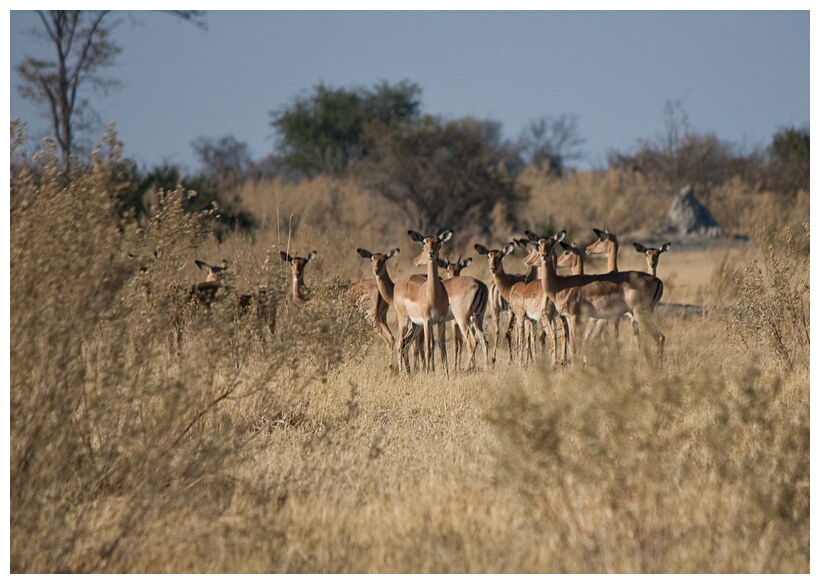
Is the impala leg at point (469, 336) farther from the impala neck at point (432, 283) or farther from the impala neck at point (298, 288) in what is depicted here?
the impala neck at point (298, 288)

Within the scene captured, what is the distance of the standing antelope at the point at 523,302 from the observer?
10625mm

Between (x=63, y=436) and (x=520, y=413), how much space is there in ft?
5.92

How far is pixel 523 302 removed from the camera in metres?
10.9

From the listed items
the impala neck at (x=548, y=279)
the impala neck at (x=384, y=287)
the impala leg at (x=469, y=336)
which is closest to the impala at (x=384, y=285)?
the impala neck at (x=384, y=287)

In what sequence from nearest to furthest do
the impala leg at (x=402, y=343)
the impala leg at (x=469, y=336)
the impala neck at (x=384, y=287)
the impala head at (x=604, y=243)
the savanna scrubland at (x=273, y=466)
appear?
the savanna scrubland at (x=273, y=466)
the impala leg at (x=402, y=343)
the impala leg at (x=469, y=336)
the impala neck at (x=384, y=287)
the impala head at (x=604, y=243)

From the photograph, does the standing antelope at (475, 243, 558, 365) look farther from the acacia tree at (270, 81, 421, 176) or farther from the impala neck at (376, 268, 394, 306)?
the acacia tree at (270, 81, 421, 176)

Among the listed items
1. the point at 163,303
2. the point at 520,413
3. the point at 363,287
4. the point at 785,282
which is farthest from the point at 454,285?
the point at 520,413

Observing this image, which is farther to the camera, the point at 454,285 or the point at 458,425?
the point at 454,285

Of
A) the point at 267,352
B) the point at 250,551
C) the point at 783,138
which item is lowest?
the point at 250,551

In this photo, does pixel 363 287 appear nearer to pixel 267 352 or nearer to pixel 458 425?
pixel 458 425

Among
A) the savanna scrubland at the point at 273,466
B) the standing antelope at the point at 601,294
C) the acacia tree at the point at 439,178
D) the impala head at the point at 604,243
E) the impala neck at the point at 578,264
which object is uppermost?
the acacia tree at the point at 439,178

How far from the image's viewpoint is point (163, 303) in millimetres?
5477

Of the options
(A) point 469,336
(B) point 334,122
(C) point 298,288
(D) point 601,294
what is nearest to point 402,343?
(A) point 469,336

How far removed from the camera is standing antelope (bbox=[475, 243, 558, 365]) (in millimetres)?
10625
